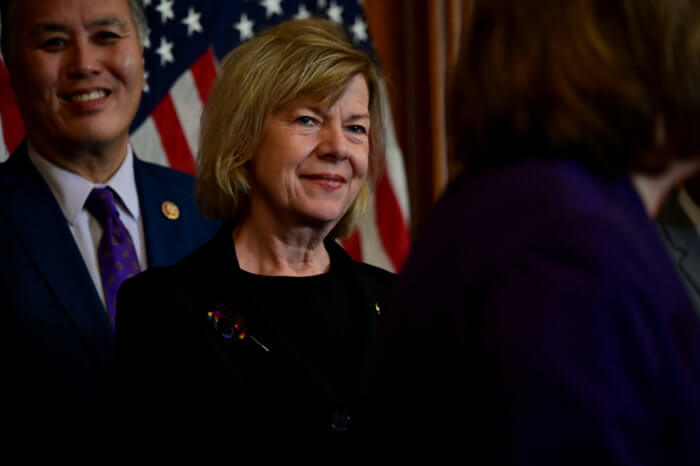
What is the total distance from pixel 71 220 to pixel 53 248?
10cm

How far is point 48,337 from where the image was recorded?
6.73 ft

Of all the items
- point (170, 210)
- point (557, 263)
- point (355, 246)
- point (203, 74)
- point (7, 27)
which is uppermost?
point (7, 27)

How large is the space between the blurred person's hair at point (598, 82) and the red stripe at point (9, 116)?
6.57ft

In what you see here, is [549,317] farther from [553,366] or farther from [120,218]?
[120,218]

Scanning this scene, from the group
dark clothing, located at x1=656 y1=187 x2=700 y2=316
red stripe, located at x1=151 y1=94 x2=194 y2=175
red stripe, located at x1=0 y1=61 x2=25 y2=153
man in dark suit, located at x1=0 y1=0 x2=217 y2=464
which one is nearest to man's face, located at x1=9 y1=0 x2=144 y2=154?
man in dark suit, located at x1=0 y1=0 x2=217 y2=464

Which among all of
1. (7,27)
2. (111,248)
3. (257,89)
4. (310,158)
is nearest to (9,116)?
(7,27)

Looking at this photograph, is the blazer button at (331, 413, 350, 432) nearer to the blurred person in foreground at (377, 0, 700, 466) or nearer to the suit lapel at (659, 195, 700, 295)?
the blurred person in foreground at (377, 0, 700, 466)

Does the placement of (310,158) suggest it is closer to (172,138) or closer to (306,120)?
(306,120)

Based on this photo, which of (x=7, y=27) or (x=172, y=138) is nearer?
(x=7, y=27)

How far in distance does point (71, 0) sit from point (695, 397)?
77.9 inches

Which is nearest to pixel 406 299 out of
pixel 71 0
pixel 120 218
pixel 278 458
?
pixel 278 458

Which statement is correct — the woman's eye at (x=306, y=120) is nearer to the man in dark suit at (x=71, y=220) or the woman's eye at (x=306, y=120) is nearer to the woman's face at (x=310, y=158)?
the woman's face at (x=310, y=158)

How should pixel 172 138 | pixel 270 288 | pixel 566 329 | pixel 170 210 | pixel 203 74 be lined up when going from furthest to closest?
1. pixel 203 74
2. pixel 172 138
3. pixel 170 210
4. pixel 270 288
5. pixel 566 329

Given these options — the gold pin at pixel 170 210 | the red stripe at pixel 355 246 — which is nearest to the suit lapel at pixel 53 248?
the gold pin at pixel 170 210
